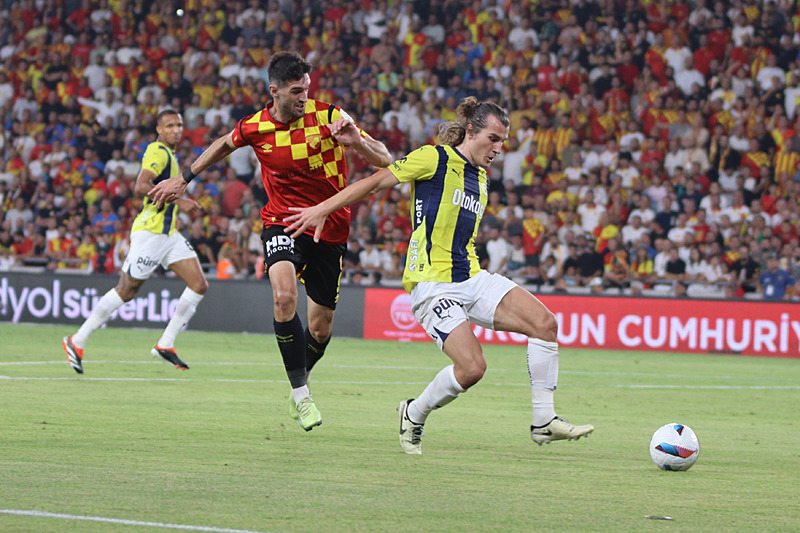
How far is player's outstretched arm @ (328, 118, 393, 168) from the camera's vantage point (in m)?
7.09

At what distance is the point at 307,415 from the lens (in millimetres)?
7430

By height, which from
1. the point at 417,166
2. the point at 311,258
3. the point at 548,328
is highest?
the point at 417,166

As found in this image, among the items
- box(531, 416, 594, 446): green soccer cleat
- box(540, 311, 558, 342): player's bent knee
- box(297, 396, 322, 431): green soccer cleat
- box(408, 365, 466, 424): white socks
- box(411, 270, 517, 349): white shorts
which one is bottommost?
box(297, 396, 322, 431): green soccer cleat

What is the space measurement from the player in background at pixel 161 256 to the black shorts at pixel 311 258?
13.1 ft

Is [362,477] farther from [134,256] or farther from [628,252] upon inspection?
[628,252]

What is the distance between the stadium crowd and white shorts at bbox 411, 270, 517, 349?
1140 cm

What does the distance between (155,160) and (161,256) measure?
1140 millimetres

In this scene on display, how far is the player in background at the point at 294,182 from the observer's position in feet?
24.8

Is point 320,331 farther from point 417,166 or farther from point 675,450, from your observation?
point 675,450

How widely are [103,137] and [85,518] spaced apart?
19.8m

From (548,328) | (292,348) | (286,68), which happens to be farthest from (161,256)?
(548,328)

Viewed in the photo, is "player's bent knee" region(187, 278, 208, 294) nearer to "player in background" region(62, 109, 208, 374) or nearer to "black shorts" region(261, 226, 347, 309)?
"player in background" region(62, 109, 208, 374)

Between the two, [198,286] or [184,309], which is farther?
[184,309]

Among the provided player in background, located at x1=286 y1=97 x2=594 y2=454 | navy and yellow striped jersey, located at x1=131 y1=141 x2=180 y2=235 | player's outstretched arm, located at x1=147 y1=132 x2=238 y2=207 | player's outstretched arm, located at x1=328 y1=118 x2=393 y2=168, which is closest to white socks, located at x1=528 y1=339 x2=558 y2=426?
player in background, located at x1=286 y1=97 x2=594 y2=454
